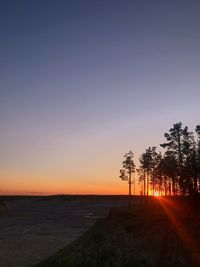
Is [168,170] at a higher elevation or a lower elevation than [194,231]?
higher

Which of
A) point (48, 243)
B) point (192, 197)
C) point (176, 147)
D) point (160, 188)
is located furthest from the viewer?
point (160, 188)

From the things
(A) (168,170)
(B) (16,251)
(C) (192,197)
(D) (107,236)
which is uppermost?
(A) (168,170)

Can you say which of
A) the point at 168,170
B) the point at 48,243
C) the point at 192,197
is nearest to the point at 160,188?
the point at 168,170

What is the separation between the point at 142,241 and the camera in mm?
27281

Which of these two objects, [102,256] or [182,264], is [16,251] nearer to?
[102,256]

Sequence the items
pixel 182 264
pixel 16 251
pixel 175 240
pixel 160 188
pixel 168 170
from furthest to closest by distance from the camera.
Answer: pixel 160 188 < pixel 168 170 < pixel 16 251 < pixel 175 240 < pixel 182 264

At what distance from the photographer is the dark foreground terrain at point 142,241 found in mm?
24750

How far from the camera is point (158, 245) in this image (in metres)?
26.0

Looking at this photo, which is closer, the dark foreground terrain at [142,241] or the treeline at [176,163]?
the dark foreground terrain at [142,241]

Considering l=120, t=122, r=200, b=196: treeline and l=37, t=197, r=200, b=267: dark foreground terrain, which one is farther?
l=120, t=122, r=200, b=196: treeline

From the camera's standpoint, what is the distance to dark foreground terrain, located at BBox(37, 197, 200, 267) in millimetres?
24750

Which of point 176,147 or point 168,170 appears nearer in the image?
point 176,147

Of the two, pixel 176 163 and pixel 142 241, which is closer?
pixel 142 241

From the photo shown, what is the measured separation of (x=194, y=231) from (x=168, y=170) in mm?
73919
